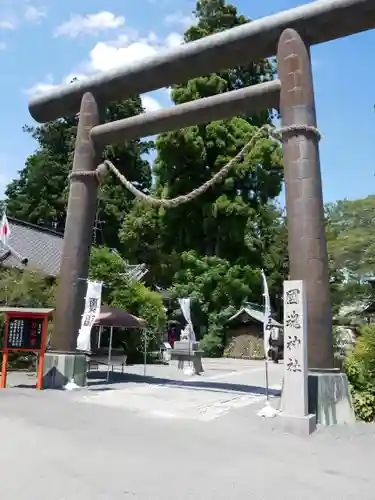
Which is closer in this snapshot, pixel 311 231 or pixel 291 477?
pixel 291 477

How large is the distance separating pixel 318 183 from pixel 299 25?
3.14m

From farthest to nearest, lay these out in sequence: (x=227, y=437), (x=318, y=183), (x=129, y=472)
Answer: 1. (x=318, y=183)
2. (x=227, y=437)
3. (x=129, y=472)

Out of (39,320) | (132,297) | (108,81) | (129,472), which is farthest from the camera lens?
(132,297)

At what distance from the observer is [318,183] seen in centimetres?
884

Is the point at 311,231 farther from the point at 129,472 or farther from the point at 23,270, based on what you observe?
the point at 23,270

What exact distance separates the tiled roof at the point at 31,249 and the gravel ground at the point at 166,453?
12068 mm

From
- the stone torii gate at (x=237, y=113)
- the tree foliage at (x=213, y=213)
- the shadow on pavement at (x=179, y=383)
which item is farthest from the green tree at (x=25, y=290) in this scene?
the tree foliage at (x=213, y=213)

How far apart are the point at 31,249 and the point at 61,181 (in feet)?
52.3

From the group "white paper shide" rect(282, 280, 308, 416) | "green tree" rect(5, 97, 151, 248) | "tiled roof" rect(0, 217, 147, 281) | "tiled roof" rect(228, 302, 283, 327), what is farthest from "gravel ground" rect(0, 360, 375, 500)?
"green tree" rect(5, 97, 151, 248)

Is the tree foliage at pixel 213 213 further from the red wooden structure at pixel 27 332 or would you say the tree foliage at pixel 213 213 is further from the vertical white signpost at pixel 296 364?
the vertical white signpost at pixel 296 364


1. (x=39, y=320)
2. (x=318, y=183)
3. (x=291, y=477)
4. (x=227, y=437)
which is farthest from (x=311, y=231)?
(x=39, y=320)

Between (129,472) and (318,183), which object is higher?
(318,183)

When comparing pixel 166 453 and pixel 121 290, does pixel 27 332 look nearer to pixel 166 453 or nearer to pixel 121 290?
pixel 166 453

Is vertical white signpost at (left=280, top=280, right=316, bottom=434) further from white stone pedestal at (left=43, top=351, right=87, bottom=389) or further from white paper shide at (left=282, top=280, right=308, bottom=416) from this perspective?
white stone pedestal at (left=43, top=351, right=87, bottom=389)
